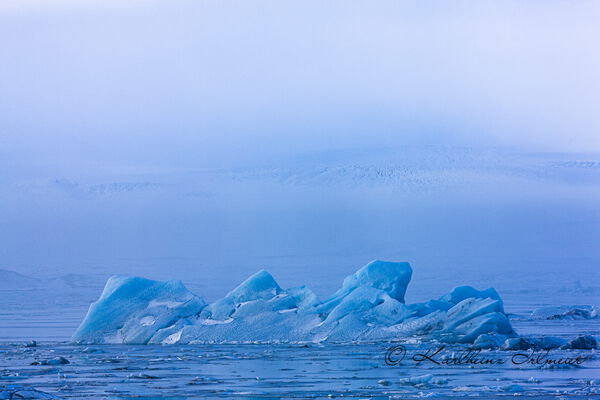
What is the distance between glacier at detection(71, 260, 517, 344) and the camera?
1608 cm

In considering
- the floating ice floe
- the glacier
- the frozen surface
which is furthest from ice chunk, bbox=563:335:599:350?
the floating ice floe

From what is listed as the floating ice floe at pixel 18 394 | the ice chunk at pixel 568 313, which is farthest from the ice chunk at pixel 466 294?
the floating ice floe at pixel 18 394

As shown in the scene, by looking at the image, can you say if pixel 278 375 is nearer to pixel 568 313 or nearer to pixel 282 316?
pixel 282 316

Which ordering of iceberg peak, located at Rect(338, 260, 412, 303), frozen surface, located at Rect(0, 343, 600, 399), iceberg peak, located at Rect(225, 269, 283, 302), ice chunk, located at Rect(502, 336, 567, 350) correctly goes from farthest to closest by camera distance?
1. iceberg peak, located at Rect(338, 260, 412, 303)
2. iceberg peak, located at Rect(225, 269, 283, 302)
3. ice chunk, located at Rect(502, 336, 567, 350)
4. frozen surface, located at Rect(0, 343, 600, 399)

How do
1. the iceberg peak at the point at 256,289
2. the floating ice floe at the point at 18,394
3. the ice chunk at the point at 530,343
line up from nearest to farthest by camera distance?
the floating ice floe at the point at 18,394 < the ice chunk at the point at 530,343 < the iceberg peak at the point at 256,289

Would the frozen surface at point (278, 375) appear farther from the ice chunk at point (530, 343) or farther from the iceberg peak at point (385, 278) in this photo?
the iceberg peak at point (385, 278)

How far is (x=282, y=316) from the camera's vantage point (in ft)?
55.2

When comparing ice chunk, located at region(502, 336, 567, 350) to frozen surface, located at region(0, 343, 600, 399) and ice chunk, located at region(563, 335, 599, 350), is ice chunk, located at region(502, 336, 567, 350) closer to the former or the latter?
ice chunk, located at region(563, 335, 599, 350)

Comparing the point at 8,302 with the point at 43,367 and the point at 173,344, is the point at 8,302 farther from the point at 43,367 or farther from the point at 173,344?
the point at 43,367

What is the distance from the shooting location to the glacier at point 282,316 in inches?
633

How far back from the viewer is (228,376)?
11.9 meters

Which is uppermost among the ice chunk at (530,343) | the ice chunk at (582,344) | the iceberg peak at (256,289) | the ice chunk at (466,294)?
the iceberg peak at (256,289)

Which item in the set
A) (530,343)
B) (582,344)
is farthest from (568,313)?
(530,343)

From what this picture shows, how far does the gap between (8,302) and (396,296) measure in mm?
27336
